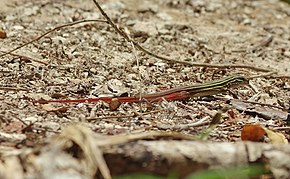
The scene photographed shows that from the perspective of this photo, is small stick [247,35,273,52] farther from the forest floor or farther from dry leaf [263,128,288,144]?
dry leaf [263,128,288,144]

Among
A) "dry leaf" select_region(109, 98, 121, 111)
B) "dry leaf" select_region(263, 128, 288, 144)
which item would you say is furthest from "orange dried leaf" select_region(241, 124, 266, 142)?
"dry leaf" select_region(109, 98, 121, 111)

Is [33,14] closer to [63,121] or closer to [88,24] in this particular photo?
[88,24]

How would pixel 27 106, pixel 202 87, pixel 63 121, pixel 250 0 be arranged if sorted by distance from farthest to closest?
pixel 250 0, pixel 202 87, pixel 27 106, pixel 63 121

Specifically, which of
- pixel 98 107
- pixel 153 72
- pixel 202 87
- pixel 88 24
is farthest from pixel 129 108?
pixel 88 24

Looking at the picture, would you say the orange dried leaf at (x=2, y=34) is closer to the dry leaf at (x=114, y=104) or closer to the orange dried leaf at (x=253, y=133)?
the dry leaf at (x=114, y=104)

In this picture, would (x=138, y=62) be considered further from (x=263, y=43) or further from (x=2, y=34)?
(x=263, y=43)

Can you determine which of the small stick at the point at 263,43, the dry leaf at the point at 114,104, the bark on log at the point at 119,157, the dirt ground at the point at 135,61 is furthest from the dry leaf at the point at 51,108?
the small stick at the point at 263,43
